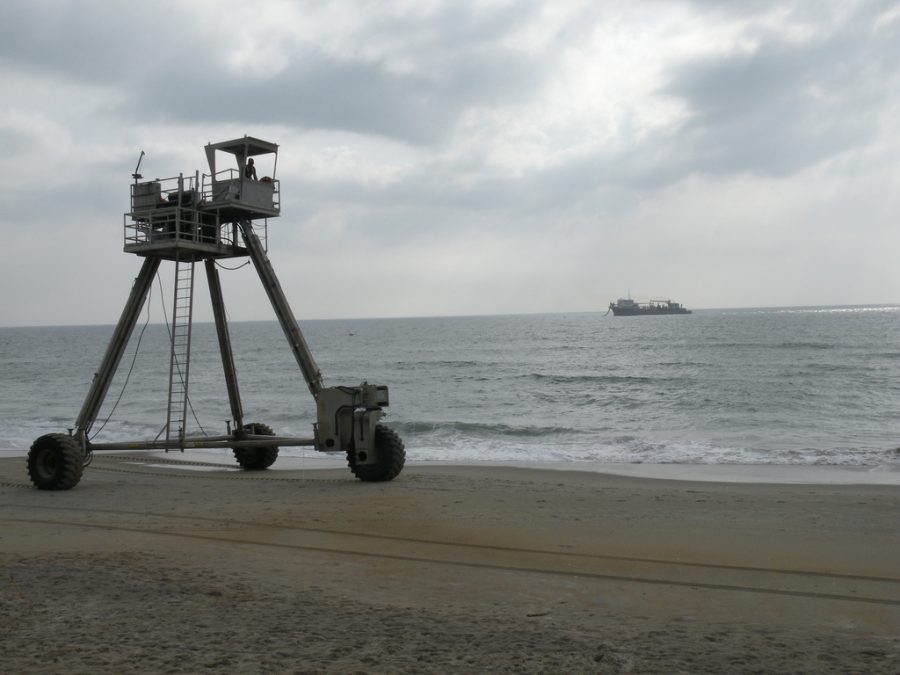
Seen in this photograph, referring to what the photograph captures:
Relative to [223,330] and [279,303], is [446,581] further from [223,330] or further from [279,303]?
[223,330]

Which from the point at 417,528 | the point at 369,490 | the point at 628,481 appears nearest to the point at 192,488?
the point at 369,490

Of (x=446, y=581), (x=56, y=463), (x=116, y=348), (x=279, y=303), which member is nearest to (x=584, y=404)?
(x=279, y=303)

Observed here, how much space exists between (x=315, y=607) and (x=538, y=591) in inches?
79.9

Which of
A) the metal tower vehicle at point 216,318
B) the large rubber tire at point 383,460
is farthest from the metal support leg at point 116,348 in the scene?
the large rubber tire at point 383,460

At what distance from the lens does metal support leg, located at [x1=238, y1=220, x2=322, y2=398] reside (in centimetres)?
1494

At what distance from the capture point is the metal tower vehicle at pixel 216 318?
46.6 feet

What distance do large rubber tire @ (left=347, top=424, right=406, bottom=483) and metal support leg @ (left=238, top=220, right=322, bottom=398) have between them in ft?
4.84

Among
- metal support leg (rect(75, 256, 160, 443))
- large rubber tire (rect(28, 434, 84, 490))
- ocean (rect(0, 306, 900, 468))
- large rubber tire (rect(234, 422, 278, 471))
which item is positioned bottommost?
ocean (rect(0, 306, 900, 468))

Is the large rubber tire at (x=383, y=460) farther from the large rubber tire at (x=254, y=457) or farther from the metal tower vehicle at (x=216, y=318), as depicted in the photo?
the large rubber tire at (x=254, y=457)

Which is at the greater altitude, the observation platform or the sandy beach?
the observation platform

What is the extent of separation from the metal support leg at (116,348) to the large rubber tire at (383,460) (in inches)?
185

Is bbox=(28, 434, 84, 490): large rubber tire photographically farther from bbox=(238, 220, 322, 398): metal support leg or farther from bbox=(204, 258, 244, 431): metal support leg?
bbox=(238, 220, 322, 398): metal support leg

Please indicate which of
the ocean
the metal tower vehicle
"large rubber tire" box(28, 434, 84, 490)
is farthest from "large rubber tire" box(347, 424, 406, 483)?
"large rubber tire" box(28, 434, 84, 490)

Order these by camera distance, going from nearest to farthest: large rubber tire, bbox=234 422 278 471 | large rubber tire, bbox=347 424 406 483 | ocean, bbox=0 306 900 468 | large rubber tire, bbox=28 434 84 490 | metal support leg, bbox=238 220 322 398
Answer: large rubber tire, bbox=28 434 84 490 < large rubber tire, bbox=347 424 406 483 < metal support leg, bbox=238 220 322 398 < large rubber tire, bbox=234 422 278 471 < ocean, bbox=0 306 900 468
